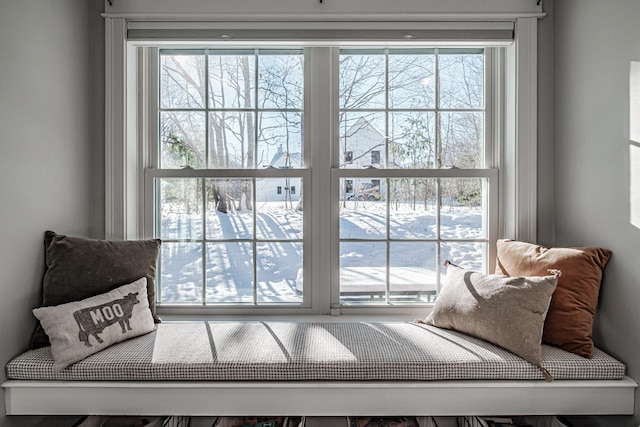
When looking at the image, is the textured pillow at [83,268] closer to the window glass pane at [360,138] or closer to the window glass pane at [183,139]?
the window glass pane at [183,139]

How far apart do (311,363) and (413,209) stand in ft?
3.28

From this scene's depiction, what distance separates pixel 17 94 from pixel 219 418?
1.50 metres

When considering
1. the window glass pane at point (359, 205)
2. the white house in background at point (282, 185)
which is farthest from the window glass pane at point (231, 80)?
the window glass pane at point (359, 205)

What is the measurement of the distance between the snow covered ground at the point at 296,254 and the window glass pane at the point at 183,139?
306 mm

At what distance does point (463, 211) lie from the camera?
2025 millimetres

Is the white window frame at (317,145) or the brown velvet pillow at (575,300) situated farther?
the white window frame at (317,145)

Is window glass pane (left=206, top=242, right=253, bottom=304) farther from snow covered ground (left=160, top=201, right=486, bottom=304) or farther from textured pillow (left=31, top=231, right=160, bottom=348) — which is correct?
textured pillow (left=31, top=231, right=160, bottom=348)

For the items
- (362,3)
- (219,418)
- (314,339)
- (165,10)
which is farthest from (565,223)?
(165,10)

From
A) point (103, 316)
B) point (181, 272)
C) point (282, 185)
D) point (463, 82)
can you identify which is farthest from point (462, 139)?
point (103, 316)

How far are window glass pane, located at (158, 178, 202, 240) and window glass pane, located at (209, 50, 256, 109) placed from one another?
47 cm

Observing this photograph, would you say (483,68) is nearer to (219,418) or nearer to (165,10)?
(165,10)

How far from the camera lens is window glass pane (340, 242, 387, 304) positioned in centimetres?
203

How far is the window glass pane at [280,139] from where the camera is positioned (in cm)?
202

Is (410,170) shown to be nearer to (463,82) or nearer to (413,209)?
(413,209)
